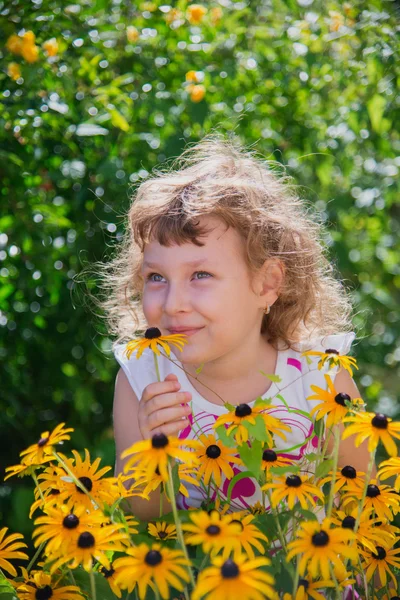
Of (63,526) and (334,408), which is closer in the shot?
(63,526)

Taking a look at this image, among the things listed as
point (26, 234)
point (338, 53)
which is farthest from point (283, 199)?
point (338, 53)

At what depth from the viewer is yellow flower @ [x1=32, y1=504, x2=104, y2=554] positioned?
0.97 meters

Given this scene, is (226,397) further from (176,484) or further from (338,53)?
(338,53)

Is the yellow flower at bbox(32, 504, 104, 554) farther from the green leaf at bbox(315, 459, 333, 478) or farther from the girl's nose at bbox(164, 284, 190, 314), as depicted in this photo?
the girl's nose at bbox(164, 284, 190, 314)

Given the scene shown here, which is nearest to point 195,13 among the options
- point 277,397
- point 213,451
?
point 277,397

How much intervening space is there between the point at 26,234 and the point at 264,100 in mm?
845

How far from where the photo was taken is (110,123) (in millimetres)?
2121

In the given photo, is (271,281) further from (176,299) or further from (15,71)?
(15,71)

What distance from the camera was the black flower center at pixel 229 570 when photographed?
30.1 inches

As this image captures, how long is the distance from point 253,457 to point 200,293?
48 centimetres

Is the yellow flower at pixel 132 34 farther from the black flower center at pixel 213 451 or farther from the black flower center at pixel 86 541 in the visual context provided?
the black flower center at pixel 86 541

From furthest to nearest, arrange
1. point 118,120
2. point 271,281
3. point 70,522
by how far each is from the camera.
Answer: point 118,120 < point 271,281 < point 70,522

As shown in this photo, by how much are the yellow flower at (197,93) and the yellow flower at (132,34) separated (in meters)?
0.26

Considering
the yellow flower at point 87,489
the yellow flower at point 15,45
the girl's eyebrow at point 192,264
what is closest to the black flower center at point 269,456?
the yellow flower at point 87,489
